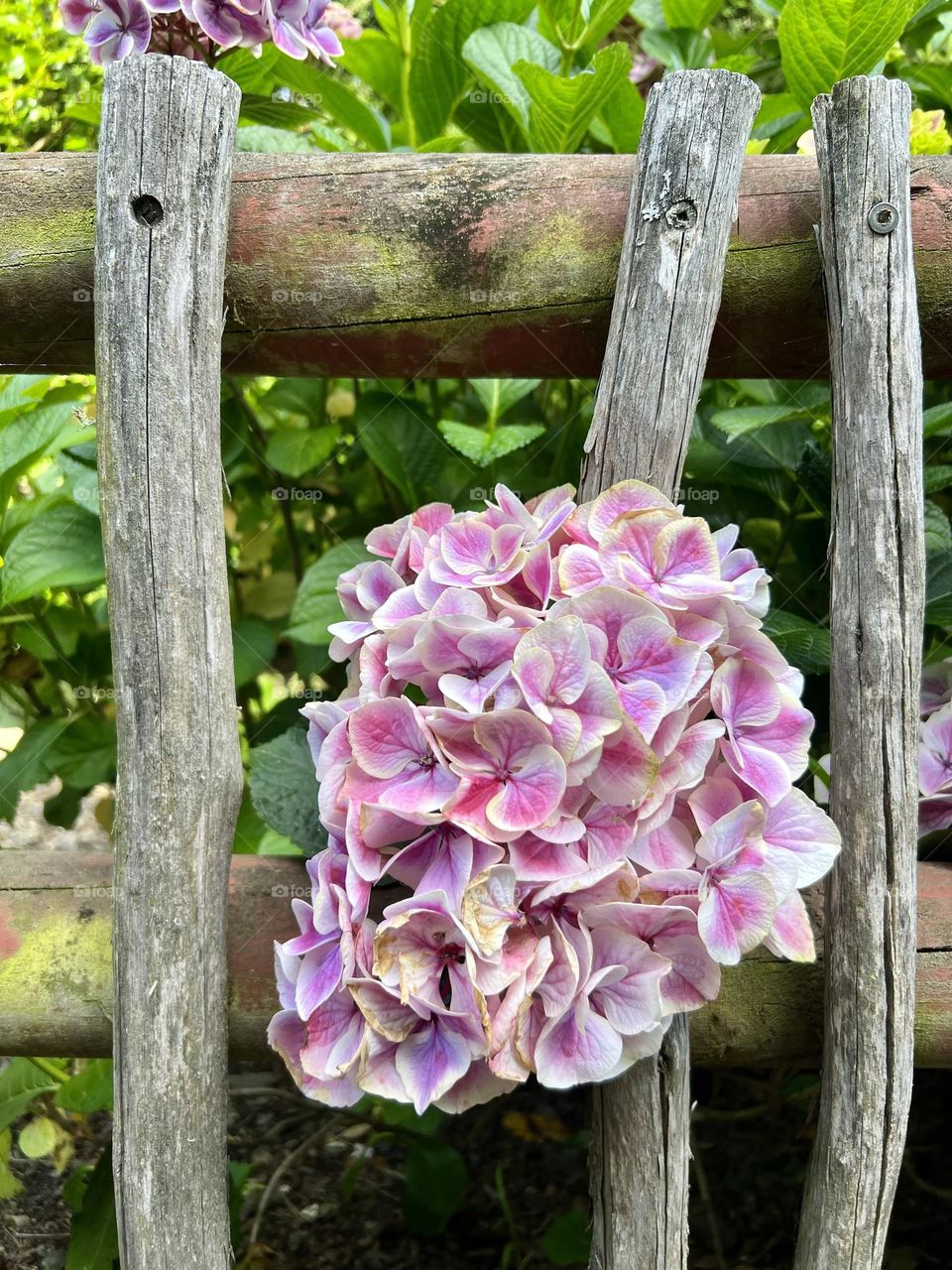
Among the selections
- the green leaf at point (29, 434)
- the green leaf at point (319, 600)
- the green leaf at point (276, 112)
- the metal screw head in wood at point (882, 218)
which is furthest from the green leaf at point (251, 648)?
the metal screw head in wood at point (882, 218)

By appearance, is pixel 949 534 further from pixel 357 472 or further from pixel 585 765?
pixel 357 472

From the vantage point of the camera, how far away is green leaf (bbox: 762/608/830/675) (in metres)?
0.98

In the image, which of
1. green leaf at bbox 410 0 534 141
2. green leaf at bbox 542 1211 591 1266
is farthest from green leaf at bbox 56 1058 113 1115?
green leaf at bbox 410 0 534 141

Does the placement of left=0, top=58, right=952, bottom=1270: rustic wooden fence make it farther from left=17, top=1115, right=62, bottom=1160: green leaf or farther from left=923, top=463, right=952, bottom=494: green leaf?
left=17, top=1115, right=62, bottom=1160: green leaf

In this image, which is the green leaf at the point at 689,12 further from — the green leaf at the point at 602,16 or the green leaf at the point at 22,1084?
the green leaf at the point at 22,1084

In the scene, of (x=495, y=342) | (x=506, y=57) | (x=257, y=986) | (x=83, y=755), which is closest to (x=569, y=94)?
(x=506, y=57)

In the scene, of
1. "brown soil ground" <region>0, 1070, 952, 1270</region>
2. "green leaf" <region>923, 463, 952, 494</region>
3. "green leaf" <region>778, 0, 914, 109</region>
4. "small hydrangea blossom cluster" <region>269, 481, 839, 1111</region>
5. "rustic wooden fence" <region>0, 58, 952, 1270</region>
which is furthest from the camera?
"brown soil ground" <region>0, 1070, 952, 1270</region>

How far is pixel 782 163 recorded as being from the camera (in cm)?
89

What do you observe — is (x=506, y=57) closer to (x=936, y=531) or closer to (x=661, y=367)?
(x=661, y=367)

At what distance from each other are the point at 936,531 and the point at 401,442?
60cm

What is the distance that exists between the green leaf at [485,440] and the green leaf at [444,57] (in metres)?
0.43

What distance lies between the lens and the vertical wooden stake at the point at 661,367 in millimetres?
822

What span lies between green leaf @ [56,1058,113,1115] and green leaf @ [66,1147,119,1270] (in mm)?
67

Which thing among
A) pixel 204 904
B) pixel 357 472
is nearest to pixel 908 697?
pixel 204 904
